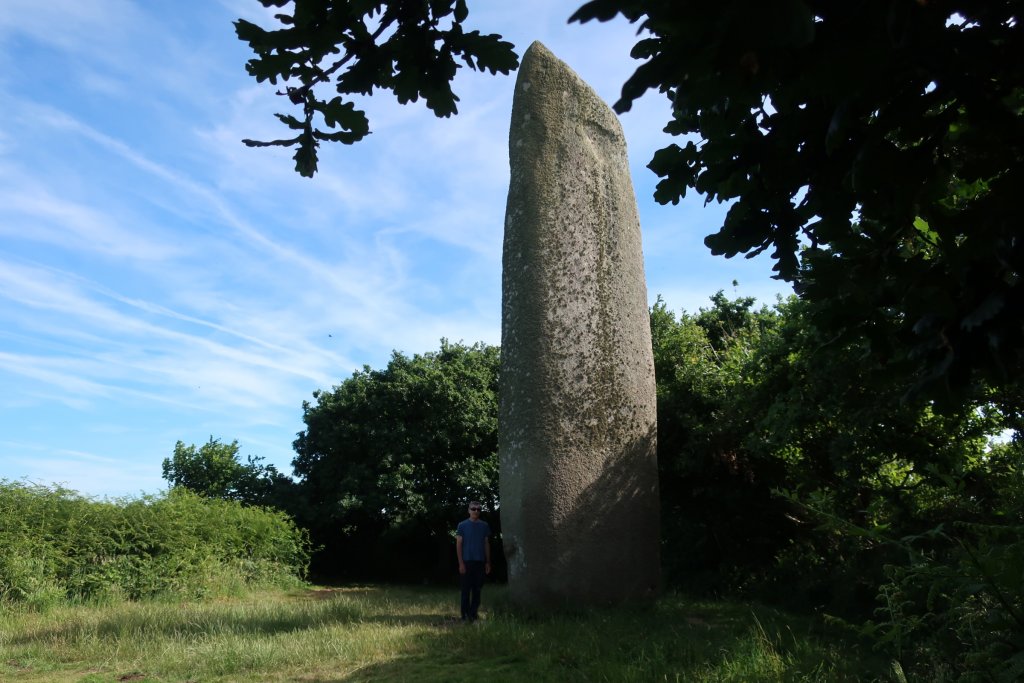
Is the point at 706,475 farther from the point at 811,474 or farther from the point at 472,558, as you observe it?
the point at 472,558

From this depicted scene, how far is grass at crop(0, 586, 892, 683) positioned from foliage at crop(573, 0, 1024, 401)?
344 centimetres

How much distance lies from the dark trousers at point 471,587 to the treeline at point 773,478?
159 inches

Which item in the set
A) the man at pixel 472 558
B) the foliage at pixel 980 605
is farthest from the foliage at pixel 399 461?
the foliage at pixel 980 605

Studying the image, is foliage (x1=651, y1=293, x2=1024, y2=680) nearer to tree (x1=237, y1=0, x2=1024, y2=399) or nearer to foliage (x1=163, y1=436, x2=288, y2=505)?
tree (x1=237, y1=0, x2=1024, y2=399)

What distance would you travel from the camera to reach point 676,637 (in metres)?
7.61

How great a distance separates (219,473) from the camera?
2239 centimetres

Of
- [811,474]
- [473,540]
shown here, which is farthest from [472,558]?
[811,474]

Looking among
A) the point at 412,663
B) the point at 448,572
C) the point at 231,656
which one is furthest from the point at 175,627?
the point at 448,572

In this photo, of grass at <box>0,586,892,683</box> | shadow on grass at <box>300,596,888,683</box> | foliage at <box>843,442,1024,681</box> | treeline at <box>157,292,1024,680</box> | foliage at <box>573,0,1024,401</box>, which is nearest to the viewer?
foliage at <box>573,0,1024,401</box>

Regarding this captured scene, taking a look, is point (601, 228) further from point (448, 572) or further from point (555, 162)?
point (448, 572)

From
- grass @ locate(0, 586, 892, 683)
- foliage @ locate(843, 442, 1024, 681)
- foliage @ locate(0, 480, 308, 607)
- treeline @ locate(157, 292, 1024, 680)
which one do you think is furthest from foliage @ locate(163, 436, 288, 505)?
foliage @ locate(843, 442, 1024, 681)

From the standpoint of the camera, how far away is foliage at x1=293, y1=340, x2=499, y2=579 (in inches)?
755

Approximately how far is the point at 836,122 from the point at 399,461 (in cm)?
1803

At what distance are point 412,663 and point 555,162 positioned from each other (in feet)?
23.9
